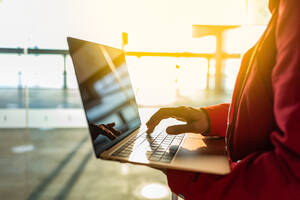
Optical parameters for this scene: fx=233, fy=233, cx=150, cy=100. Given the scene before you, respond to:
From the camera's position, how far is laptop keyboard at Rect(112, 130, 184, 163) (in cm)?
55

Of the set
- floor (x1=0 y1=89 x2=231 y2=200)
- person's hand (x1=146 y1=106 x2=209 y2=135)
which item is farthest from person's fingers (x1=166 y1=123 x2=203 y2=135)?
floor (x1=0 y1=89 x2=231 y2=200)

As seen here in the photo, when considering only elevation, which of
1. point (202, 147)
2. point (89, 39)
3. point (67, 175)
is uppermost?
point (89, 39)

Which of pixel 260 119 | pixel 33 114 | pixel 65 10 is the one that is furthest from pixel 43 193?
pixel 33 114

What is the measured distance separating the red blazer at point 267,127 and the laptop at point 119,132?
39 mm

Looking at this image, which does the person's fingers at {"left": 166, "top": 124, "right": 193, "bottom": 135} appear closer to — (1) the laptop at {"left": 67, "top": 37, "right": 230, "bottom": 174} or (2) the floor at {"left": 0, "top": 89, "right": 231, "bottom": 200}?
(1) the laptop at {"left": 67, "top": 37, "right": 230, "bottom": 174}

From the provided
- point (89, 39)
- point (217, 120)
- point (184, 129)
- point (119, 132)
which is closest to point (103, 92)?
point (119, 132)

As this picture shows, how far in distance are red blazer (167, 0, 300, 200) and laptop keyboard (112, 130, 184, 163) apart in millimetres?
52

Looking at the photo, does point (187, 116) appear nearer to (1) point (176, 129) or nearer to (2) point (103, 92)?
(1) point (176, 129)

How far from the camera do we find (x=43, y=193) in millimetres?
1695

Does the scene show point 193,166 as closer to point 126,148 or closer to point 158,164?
point 158,164

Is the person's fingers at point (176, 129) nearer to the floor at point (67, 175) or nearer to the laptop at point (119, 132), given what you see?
the laptop at point (119, 132)

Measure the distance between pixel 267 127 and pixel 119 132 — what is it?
1.31 ft

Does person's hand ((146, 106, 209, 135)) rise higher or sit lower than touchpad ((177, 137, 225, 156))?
higher

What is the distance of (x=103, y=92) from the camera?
0.66 m
